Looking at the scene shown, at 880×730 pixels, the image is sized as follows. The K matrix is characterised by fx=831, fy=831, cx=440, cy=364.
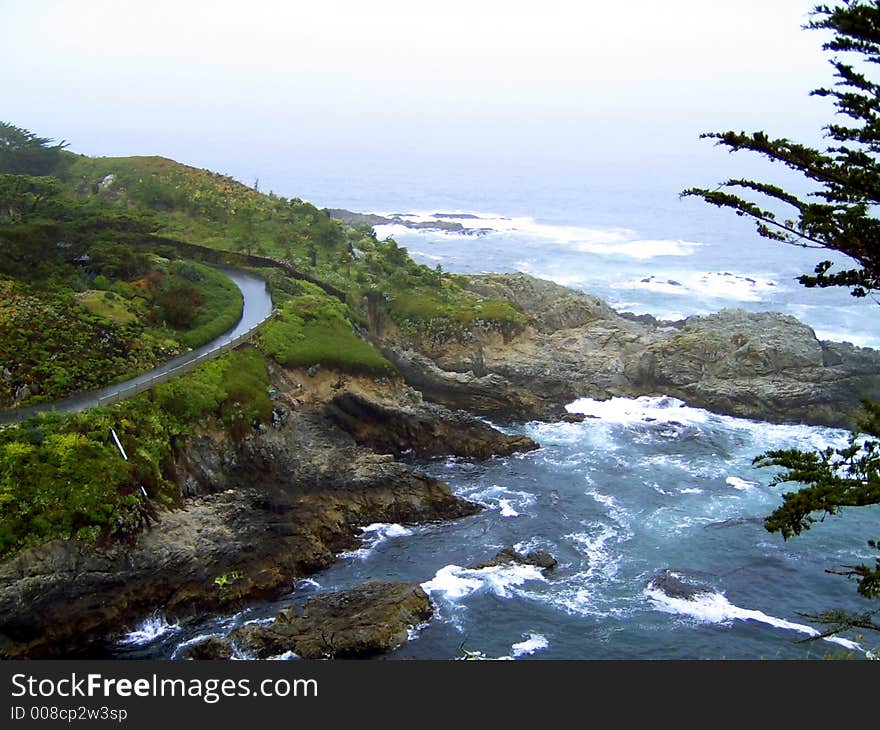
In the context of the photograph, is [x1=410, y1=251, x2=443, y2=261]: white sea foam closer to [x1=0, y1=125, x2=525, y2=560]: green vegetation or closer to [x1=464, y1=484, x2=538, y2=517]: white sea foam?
[x1=0, y1=125, x2=525, y2=560]: green vegetation

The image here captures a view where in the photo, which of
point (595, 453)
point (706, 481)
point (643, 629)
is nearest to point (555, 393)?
point (595, 453)

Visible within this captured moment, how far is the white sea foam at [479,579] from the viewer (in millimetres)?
34219

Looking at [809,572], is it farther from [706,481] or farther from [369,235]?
[369,235]

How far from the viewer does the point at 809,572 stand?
122 ft

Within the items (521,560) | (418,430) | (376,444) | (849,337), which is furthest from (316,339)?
(849,337)

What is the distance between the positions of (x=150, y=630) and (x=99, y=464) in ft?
23.2

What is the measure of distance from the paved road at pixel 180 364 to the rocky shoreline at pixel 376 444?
3.47 m

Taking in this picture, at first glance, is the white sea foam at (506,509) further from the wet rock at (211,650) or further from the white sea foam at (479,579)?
the wet rock at (211,650)

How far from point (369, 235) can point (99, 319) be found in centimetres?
3987

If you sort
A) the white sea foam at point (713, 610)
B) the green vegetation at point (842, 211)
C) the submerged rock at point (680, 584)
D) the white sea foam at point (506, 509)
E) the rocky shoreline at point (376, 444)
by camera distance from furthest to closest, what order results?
the white sea foam at point (506, 509)
the submerged rock at point (680, 584)
the white sea foam at point (713, 610)
the rocky shoreline at point (376, 444)
the green vegetation at point (842, 211)

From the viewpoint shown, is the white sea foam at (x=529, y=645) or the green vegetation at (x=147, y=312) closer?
the white sea foam at (x=529, y=645)

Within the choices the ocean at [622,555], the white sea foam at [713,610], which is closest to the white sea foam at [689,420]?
the ocean at [622,555]

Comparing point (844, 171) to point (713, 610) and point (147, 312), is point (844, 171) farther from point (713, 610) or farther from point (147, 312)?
point (147, 312)

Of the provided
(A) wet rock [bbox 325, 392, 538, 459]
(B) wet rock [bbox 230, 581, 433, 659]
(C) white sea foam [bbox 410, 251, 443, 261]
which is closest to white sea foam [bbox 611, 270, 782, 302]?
(C) white sea foam [bbox 410, 251, 443, 261]
